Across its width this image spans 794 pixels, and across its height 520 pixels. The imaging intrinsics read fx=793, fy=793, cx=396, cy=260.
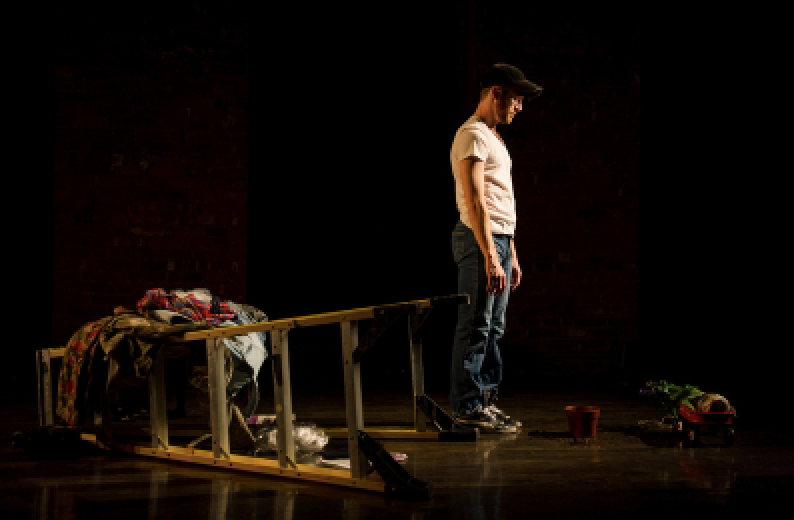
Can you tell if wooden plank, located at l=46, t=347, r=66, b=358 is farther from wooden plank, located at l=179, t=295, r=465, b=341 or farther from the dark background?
the dark background

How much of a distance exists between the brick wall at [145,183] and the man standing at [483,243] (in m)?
2.50

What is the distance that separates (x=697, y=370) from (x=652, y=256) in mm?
862

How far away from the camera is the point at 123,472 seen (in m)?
2.68

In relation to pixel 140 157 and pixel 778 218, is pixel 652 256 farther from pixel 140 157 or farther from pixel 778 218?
pixel 140 157

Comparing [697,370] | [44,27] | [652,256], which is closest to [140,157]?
[44,27]

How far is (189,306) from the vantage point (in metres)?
3.15

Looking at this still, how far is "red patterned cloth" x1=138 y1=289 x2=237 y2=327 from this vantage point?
123 inches

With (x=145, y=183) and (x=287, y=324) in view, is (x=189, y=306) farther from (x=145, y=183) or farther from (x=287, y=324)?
(x=145, y=183)

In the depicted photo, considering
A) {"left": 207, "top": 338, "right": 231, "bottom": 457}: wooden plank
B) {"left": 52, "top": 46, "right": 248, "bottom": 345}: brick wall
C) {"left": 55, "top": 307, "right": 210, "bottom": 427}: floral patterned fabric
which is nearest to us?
{"left": 207, "top": 338, "right": 231, "bottom": 457}: wooden plank

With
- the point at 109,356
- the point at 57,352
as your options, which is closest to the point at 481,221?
the point at 109,356

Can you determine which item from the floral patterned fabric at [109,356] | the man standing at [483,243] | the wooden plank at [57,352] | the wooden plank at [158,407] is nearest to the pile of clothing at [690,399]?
the man standing at [483,243]

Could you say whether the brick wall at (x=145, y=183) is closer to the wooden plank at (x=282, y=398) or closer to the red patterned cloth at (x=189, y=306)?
the red patterned cloth at (x=189, y=306)

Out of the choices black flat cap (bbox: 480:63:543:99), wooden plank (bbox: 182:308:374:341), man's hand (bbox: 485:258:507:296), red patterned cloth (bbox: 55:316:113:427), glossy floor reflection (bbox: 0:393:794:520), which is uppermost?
black flat cap (bbox: 480:63:543:99)

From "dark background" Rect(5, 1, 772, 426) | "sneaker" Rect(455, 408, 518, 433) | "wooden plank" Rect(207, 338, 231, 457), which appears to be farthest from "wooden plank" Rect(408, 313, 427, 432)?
"dark background" Rect(5, 1, 772, 426)
